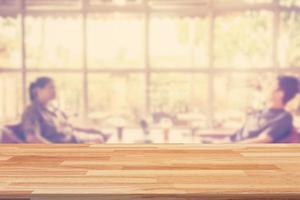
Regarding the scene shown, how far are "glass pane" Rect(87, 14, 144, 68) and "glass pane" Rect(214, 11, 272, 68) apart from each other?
0.94m

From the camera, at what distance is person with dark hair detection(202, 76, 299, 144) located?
453cm

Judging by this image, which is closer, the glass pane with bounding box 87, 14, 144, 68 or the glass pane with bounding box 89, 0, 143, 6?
the glass pane with bounding box 89, 0, 143, 6

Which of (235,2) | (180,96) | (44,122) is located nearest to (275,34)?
(235,2)

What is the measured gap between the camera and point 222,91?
546 cm

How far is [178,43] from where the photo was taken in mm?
5527

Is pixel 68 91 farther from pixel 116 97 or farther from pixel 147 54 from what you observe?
pixel 147 54

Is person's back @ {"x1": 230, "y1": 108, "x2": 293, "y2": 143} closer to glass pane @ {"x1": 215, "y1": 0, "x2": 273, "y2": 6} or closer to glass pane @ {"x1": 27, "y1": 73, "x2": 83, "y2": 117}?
glass pane @ {"x1": 215, "y1": 0, "x2": 273, "y2": 6}

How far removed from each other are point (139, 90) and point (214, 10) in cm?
126

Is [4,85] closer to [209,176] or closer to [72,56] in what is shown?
[72,56]

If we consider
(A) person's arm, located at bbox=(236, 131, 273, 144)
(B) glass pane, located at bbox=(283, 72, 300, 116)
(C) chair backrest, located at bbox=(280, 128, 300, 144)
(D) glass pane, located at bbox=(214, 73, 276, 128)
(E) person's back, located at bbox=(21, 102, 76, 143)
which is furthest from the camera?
(D) glass pane, located at bbox=(214, 73, 276, 128)

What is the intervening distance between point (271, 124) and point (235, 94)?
93cm

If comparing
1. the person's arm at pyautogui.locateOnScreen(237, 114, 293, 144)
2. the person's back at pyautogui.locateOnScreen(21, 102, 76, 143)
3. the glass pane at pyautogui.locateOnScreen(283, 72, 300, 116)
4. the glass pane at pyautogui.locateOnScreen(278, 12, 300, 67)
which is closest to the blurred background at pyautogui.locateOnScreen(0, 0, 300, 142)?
the glass pane at pyautogui.locateOnScreen(278, 12, 300, 67)

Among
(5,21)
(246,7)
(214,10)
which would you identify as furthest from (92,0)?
(246,7)

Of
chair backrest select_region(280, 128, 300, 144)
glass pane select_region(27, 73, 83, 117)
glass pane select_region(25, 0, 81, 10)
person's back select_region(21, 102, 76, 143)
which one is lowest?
chair backrest select_region(280, 128, 300, 144)
